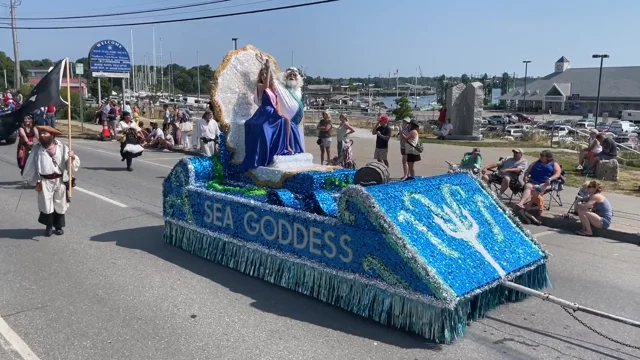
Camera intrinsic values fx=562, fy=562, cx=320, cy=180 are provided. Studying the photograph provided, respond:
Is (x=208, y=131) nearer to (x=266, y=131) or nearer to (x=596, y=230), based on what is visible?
(x=266, y=131)

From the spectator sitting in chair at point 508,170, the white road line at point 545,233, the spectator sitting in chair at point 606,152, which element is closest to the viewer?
the white road line at point 545,233

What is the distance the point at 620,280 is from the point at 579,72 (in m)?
87.3

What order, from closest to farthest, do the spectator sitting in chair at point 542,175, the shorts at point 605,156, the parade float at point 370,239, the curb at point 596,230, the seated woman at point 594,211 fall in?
the parade float at point 370,239 < the curb at point 596,230 < the seated woman at point 594,211 < the spectator sitting in chair at point 542,175 < the shorts at point 605,156

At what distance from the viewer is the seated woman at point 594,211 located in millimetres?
8641

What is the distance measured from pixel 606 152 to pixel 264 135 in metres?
10.1

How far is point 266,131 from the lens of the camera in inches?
293

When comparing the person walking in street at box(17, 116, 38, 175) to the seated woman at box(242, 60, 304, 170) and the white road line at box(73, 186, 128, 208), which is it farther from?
the seated woman at box(242, 60, 304, 170)

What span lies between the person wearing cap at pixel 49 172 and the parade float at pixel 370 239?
1631 mm

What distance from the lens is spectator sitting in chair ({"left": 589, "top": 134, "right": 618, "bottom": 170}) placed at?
13680 millimetres

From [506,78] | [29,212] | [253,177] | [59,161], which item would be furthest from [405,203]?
[506,78]

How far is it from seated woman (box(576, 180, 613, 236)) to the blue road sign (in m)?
23.5

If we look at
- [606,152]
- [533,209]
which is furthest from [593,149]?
[533,209]

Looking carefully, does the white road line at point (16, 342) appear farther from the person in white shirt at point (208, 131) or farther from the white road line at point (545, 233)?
the person in white shirt at point (208, 131)

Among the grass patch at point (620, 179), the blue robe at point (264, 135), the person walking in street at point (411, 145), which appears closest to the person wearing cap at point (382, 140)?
the person walking in street at point (411, 145)
